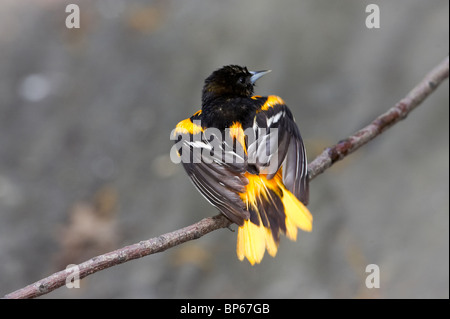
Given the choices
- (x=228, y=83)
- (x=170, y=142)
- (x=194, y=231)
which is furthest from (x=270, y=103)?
(x=170, y=142)

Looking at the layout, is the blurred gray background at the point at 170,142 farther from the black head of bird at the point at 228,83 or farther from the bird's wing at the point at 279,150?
the bird's wing at the point at 279,150

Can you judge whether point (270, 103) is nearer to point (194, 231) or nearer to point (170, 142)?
point (194, 231)

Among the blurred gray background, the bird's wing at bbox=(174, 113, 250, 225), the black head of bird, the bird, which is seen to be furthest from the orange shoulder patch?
the blurred gray background

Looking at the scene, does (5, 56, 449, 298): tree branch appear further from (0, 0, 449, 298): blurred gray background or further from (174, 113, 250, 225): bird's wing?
(0, 0, 449, 298): blurred gray background

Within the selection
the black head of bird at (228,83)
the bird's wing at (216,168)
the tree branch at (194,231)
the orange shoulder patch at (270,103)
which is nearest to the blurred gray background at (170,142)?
the tree branch at (194,231)

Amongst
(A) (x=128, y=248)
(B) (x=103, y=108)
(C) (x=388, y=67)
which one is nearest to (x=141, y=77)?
Result: (B) (x=103, y=108)
